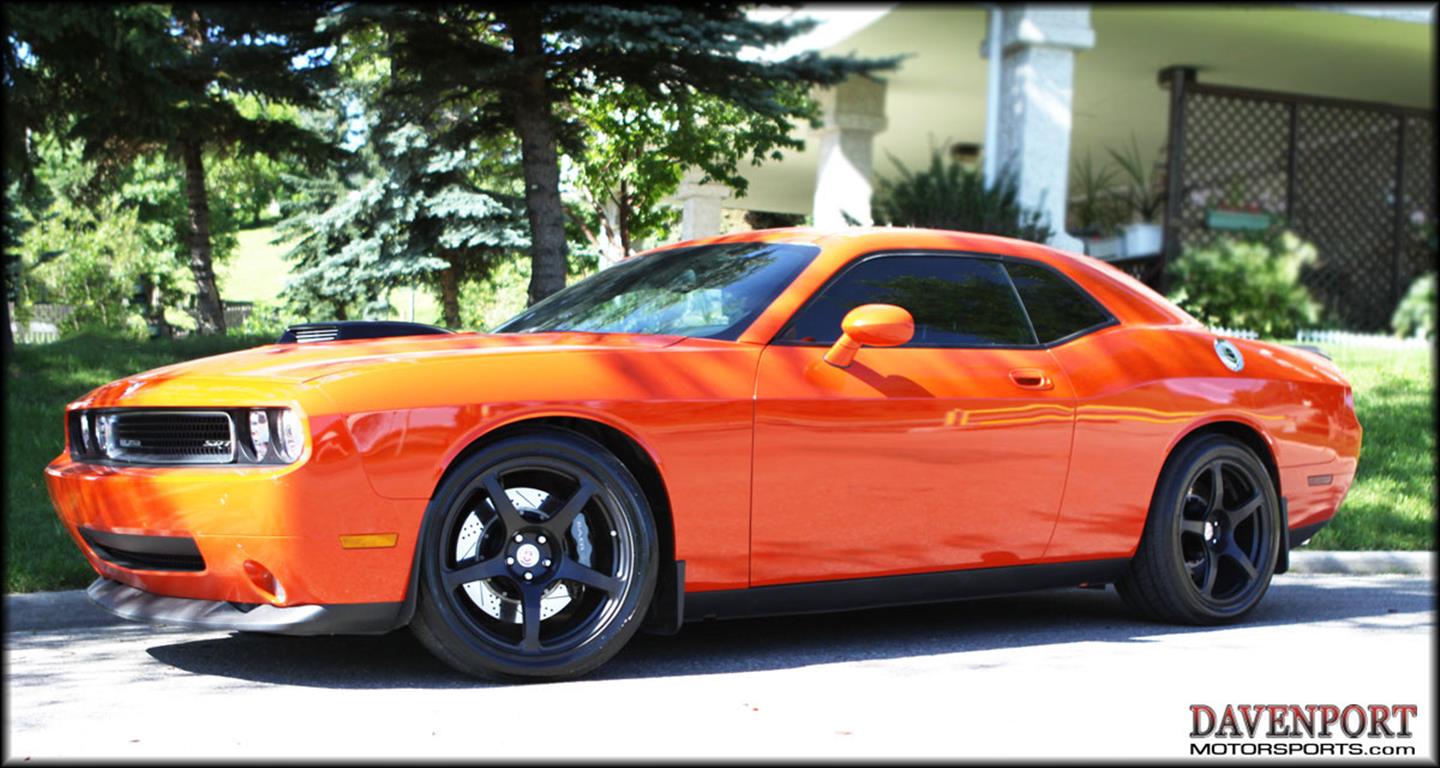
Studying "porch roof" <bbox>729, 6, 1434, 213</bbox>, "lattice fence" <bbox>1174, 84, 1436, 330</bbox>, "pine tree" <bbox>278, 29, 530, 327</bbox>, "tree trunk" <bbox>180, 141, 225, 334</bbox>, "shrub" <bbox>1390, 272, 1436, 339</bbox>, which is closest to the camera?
"shrub" <bbox>1390, 272, 1436, 339</bbox>

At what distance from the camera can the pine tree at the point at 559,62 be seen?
9.53 metres

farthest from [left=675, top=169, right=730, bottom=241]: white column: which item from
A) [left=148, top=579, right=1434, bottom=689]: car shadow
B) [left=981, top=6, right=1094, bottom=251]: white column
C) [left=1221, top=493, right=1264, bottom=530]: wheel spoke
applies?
[left=1221, top=493, right=1264, bottom=530]: wheel spoke

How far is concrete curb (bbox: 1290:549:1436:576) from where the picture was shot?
24.6 ft

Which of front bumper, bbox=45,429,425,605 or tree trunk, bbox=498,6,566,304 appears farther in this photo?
tree trunk, bbox=498,6,566,304

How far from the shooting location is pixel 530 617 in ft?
13.6

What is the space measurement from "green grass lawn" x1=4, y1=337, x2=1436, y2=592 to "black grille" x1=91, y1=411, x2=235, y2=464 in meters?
0.88

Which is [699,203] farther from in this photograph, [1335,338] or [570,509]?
[570,509]

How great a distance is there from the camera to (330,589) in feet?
12.7

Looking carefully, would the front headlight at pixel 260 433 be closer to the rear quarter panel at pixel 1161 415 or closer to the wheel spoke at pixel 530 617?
the wheel spoke at pixel 530 617

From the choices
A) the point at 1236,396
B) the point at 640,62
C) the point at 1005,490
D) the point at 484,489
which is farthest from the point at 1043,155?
the point at 484,489

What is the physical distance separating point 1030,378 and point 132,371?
926cm

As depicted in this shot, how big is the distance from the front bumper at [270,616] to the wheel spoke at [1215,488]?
322 cm

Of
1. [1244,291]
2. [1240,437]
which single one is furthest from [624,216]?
[1240,437]

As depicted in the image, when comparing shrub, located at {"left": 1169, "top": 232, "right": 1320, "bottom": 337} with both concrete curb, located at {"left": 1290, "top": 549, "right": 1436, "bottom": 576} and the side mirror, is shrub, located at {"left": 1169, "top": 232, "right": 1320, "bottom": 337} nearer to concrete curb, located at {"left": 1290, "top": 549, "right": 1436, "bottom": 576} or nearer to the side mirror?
concrete curb, located at {"left": 1290, "top": 549, "right": 1436, "bottom": 576}
